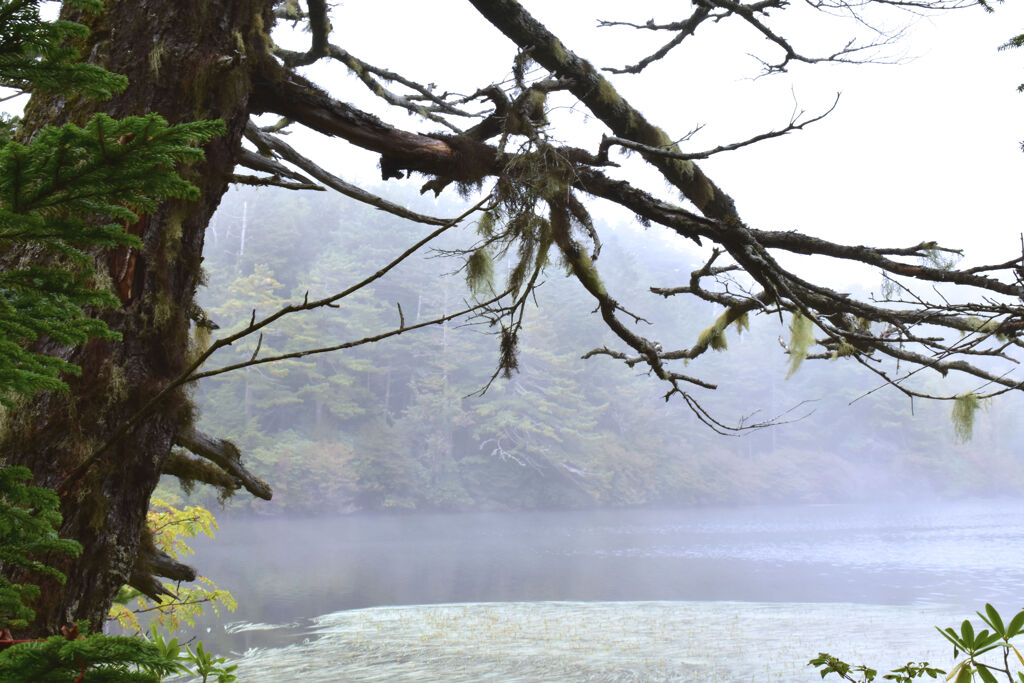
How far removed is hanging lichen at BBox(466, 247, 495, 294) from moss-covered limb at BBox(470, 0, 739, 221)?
74 cm

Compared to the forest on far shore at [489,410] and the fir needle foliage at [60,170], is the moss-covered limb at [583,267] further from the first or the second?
the forest on far shore at [489,410]

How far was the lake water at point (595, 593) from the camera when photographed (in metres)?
9.94

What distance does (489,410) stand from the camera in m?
32.1

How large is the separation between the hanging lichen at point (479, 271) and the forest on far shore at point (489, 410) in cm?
2111

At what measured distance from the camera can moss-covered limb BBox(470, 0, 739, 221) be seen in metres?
2.56

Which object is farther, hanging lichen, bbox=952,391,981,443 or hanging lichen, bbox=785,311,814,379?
hanging lichen, bbox=785,311,814,379

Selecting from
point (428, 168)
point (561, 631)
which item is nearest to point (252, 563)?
point (561, 631)

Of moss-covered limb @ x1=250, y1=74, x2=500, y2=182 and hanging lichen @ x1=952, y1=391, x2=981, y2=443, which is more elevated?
moss-covered limb @ x1=250, y1=74, x2=500, y2=182

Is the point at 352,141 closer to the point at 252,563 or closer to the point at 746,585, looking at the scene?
the point at 746,585

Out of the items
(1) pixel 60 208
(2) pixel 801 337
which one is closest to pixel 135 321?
(1) pixel 60 208

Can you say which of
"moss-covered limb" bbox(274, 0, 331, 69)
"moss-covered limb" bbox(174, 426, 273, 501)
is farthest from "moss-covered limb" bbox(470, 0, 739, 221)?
"moss-covered limb" bbox(174, 426, 273, 501)

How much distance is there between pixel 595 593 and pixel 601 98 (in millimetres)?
15094

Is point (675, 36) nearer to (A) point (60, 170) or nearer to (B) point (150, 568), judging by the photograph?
(B) point (150, 568)

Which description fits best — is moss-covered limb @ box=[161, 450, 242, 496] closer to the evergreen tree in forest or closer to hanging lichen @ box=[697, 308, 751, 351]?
the evergreen tree in forest
